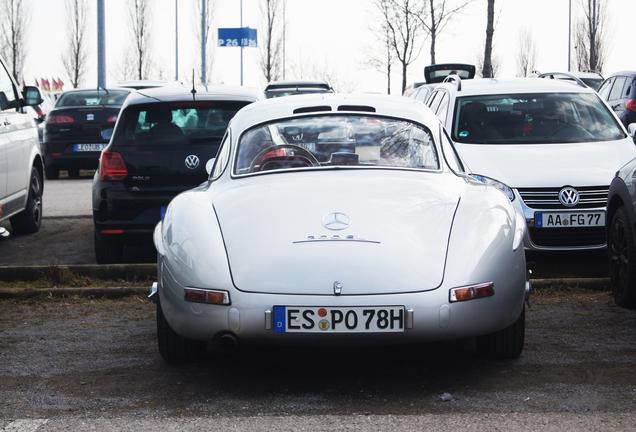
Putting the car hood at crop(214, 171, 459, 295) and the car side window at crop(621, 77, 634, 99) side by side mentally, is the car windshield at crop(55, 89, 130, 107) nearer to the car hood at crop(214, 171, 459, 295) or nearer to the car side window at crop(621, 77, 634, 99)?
the car side window at crop(621, 77, 634, 99)

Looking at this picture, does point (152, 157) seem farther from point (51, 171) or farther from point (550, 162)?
point (51, 171)

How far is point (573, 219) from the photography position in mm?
6895

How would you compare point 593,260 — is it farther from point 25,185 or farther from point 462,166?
point 25,185

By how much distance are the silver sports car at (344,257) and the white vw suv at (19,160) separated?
14.0ft

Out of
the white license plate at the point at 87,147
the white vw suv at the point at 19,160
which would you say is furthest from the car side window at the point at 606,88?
the white vw suv at the point at 19,160

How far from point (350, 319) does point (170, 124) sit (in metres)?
4.01

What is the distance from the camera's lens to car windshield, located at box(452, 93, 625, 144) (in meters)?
8.24

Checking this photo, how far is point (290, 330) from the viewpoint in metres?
3.68

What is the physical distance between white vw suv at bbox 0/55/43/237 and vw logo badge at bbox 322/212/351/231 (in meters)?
4.81

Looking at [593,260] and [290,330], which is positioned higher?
[290,330]

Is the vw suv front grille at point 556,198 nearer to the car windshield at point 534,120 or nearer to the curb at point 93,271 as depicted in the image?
the car windshield at point 534,120

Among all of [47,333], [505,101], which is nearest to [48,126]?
[505,101]

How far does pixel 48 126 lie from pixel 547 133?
10.9 meters

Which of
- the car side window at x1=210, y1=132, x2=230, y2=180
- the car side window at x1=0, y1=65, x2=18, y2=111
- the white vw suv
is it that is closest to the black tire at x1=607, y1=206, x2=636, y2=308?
the car side window at x1=210, y1=132, x2=230, y2=180
